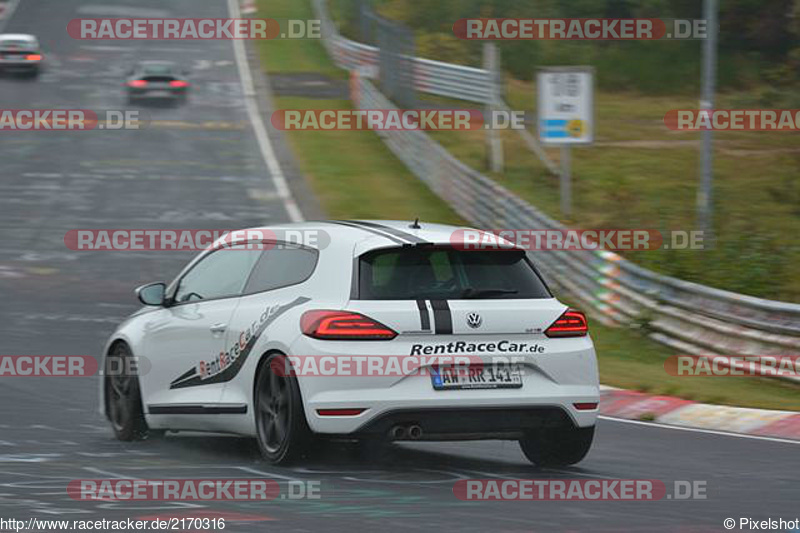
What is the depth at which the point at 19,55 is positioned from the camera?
50.0m

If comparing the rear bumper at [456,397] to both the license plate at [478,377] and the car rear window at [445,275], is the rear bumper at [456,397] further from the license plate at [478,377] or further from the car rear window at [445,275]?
the car rear window at [445,275]

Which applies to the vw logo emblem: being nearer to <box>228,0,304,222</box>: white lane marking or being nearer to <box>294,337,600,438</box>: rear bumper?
<box>294,337,600,438</box>: rear bumper

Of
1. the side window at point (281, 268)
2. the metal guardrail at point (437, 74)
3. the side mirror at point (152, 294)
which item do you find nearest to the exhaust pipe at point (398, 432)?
the side window at point (281, 268)

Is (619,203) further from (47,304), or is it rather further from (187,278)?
(187,278)

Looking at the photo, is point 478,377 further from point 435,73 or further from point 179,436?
point 435,73

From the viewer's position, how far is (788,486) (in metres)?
8.96

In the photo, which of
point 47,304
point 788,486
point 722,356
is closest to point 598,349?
point 722,356

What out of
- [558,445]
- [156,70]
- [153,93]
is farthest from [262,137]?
[558,445]

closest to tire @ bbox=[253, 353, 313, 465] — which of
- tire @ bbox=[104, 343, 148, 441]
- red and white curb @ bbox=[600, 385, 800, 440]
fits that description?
tire @ bbox=[104, 343, 148, 441]

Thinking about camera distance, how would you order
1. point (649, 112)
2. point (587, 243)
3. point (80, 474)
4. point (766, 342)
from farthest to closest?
point (649, 112) < point (587, 243) < point (766, 342) < point (80, 474)

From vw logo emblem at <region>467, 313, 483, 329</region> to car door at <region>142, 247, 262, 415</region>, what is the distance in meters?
1.66

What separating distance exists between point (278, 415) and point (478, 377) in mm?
1207

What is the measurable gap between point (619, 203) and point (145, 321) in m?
18.8

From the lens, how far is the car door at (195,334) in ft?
32.6
